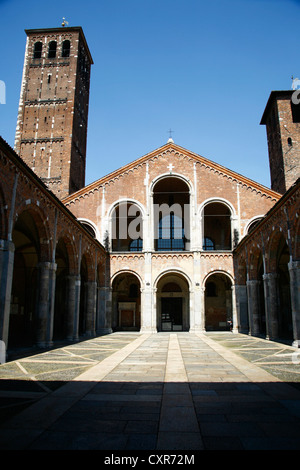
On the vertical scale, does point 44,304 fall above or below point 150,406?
above

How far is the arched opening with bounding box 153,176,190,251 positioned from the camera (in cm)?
2953

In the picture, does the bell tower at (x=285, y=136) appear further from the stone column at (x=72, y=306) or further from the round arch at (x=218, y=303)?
the stone column at (x=72, y=306)

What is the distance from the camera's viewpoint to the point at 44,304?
14.4 meters

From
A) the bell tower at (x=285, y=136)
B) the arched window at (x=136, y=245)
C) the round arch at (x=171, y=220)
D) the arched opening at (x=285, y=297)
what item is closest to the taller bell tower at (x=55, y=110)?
the arched window at (x=136, y=245)

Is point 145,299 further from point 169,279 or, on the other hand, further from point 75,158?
point 75,158

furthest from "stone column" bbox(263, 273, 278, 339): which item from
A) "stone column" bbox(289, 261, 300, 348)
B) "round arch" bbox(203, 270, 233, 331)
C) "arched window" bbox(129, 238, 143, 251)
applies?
"arched window" bbox(129, 238, 143, 251)

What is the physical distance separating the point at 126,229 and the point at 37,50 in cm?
2392

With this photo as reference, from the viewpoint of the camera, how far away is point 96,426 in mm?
4188

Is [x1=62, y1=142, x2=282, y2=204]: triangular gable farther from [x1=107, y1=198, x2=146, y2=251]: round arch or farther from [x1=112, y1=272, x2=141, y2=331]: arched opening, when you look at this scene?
[x1=112, y1=272, x2=141, y2=331]: arched opening

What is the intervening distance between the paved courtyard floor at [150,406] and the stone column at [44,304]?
4.87 meters

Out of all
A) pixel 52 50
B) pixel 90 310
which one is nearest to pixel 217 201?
pixel 90 310

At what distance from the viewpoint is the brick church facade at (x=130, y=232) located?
47.9ft

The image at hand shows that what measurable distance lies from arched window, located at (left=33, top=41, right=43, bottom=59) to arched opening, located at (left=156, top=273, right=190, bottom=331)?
2854cm

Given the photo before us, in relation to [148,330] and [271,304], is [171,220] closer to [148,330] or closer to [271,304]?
[148,330]
